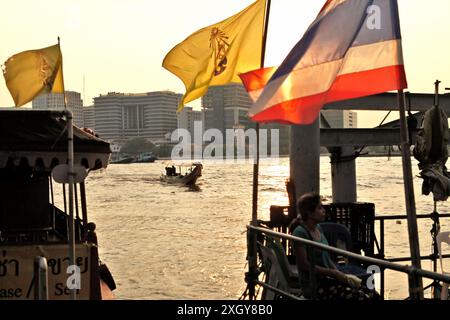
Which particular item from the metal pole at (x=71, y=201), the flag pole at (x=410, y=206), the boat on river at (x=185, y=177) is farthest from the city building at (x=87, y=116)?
the boat on river at (x=185, y=177)

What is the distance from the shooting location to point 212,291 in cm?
1753

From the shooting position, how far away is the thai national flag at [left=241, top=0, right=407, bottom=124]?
17.6 ft

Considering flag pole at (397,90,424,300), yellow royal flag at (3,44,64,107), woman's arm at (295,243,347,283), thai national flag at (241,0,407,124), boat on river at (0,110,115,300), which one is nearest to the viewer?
flag pole at (397,90,424,300)

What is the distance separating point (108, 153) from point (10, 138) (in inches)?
59.1

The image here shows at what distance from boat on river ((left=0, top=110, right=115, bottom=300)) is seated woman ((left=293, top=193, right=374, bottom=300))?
7.89 ft

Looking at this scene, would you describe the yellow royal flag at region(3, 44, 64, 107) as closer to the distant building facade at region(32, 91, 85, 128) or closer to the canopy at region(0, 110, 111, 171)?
the distant building facade at region(32, 91, 85, 128)

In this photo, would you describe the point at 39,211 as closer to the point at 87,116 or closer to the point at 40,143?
the point at 40,143

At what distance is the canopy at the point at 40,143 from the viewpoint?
317 inches

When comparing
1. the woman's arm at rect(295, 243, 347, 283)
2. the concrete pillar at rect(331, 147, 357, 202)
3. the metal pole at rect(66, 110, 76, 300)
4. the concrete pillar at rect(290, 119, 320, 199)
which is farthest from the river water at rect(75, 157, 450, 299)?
the metal pole at rect(66, 110, 76, 300)

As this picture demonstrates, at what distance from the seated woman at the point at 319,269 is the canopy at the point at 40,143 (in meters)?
3.31

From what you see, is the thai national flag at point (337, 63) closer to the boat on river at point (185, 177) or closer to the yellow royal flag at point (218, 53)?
the yellow royal flag at point (218, 53)

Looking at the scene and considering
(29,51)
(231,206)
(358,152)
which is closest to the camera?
(29,51)
